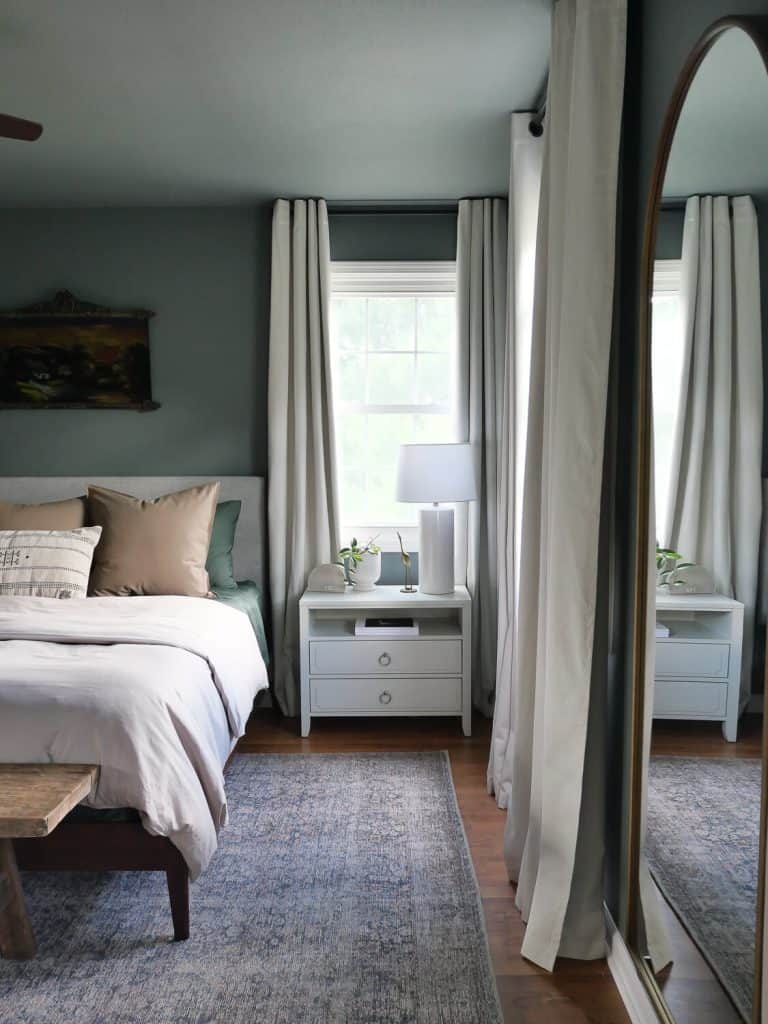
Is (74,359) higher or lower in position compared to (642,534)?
higher

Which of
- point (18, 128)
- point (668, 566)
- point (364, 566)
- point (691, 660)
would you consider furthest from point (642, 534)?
point (364, 566)

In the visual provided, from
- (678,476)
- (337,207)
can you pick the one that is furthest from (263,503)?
(678,476)

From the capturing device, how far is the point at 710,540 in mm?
1463

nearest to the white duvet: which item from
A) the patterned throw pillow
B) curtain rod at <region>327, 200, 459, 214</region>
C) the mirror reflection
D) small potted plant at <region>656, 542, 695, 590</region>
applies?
the patterned throw pillow

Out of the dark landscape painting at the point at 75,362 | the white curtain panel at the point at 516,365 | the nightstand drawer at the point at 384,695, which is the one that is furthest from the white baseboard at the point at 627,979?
the dark landscape painting at the point at 75,362

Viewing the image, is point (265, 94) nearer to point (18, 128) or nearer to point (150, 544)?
point (18, 128)

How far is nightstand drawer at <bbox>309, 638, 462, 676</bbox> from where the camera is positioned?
12.3 ft

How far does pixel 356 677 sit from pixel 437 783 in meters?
0.69

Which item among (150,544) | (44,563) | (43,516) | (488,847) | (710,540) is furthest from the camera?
(43,516)

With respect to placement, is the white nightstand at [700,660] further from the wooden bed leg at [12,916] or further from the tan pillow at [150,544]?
the tan pillow at [150,544]

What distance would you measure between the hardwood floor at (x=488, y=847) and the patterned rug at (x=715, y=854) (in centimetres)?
46

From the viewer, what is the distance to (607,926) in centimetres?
217

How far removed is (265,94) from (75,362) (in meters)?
1.92

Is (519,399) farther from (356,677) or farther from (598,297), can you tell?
(356,677)
